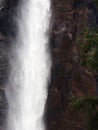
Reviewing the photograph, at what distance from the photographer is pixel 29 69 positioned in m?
19.6

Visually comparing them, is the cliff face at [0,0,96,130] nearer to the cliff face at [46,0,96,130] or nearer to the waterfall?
the cliff face at [46,0,96,130]

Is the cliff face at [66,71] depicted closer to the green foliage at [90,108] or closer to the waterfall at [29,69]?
the waterfall at [29,69]

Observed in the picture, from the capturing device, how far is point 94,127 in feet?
26.3

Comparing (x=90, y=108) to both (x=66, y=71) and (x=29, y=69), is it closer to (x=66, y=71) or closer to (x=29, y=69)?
(x=66, y=71)

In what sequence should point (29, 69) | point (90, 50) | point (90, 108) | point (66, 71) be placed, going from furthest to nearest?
point (29, 69) < point (66, 71) < point (90, 50) < point (90, 108)

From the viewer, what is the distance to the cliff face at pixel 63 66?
18.0 metres

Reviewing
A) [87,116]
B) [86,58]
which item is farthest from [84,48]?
[87,116]

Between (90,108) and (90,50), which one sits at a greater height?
(90,50)

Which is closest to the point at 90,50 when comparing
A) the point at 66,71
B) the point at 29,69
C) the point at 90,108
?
the point at 90,108

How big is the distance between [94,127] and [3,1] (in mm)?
13899

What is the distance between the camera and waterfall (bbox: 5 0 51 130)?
1864 cm

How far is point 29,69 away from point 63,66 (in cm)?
210

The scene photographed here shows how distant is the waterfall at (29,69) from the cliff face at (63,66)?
42 cm

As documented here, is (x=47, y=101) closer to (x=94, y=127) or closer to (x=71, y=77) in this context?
(x=71, y=77)
